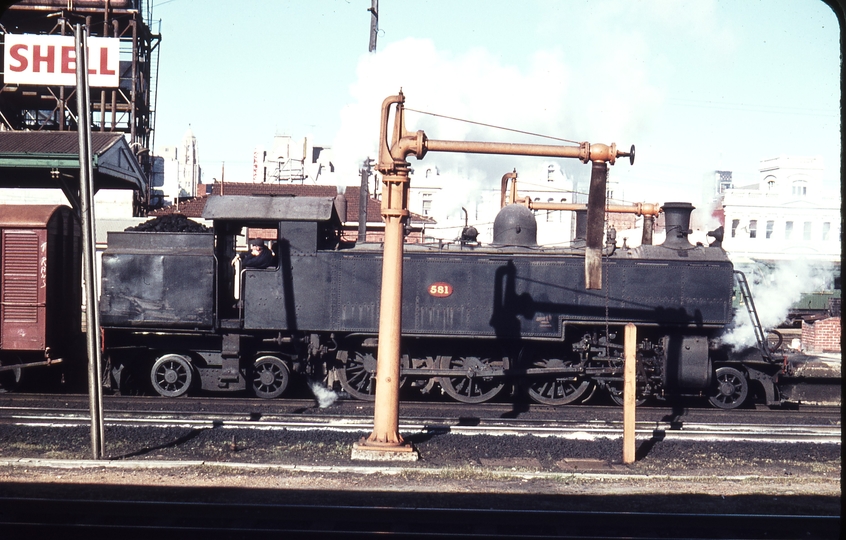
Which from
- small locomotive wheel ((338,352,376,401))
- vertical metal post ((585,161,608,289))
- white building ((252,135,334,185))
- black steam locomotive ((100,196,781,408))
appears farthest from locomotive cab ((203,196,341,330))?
white building ((252,135,334,185))

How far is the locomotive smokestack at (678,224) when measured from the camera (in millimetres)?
13250

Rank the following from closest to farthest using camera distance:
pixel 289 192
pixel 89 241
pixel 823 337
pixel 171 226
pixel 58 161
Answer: pixel 89 241, pixel 58 161, pixel 171 226, pixel 823 337, pixel 289 192

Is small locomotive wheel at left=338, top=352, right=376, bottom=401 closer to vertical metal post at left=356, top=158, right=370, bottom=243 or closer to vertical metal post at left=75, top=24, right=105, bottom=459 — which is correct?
vertical metal post at left=356, top=158, right=370, bottom=243

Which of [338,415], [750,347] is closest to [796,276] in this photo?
[750,347]

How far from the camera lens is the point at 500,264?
1296 centimetres

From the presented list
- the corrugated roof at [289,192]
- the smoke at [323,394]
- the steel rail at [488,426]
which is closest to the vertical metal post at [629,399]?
the steel rail at [488,426]

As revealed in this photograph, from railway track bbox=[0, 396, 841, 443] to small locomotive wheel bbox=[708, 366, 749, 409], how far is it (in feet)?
→ 1.60

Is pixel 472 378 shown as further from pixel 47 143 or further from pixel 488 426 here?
pixel 47 143

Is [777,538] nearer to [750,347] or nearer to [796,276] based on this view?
[750,347]

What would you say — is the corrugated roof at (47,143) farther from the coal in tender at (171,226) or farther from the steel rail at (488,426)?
the steel rail at (488,426)

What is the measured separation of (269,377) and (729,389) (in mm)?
7977

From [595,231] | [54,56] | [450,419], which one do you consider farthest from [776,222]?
[595,231]

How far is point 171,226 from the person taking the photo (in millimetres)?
13500

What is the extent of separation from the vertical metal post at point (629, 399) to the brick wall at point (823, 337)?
16355 millimetres
